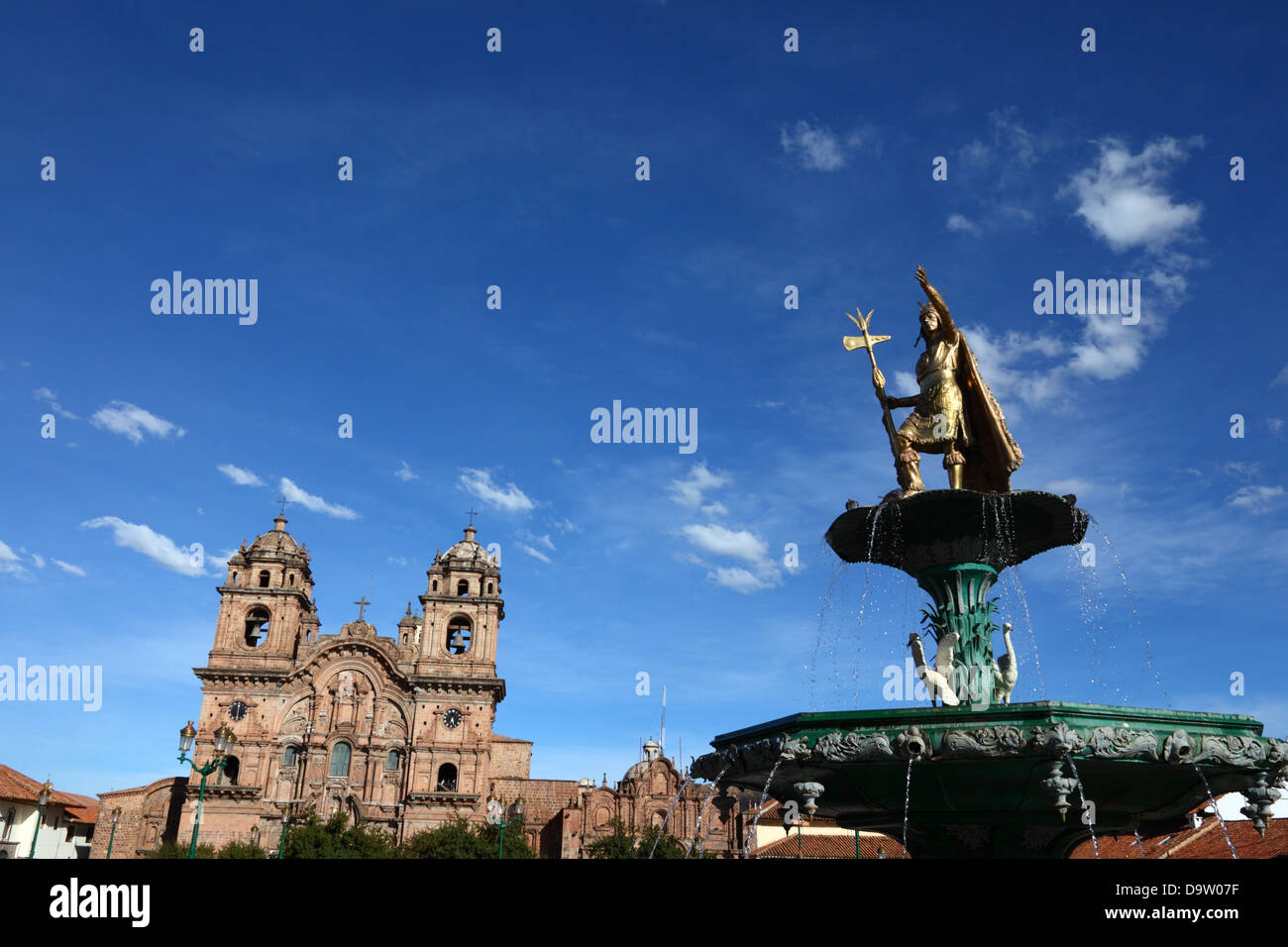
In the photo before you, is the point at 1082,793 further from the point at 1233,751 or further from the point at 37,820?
the point at 37,820

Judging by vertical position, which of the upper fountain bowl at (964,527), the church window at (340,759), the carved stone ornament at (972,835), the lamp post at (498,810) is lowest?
the lamp post at (498,810)

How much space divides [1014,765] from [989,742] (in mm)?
397

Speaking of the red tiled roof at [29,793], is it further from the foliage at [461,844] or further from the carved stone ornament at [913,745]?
the carved stone ornament at [913,745]

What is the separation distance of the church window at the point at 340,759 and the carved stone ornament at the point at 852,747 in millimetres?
45367

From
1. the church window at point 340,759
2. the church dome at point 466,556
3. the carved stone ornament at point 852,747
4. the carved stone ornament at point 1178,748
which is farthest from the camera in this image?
the church dome at point 466,556

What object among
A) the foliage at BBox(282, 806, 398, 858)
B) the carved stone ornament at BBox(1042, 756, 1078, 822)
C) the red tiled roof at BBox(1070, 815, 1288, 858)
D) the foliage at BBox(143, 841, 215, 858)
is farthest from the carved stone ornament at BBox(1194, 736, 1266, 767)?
the foliage at BBox(143, 841, 215, 858)

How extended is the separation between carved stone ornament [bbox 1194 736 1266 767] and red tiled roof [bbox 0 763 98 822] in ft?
156

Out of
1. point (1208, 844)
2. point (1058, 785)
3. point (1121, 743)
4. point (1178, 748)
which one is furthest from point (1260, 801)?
point (1208, 844)

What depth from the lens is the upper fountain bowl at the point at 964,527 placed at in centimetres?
906

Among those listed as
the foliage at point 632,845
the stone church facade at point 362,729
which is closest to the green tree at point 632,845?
the foliage at point 632,845

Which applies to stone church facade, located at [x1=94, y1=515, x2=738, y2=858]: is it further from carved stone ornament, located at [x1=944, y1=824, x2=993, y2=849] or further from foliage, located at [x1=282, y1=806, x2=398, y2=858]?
carved stone ornament, located at [x1=944, y1=824, x2=993, y2=849]
